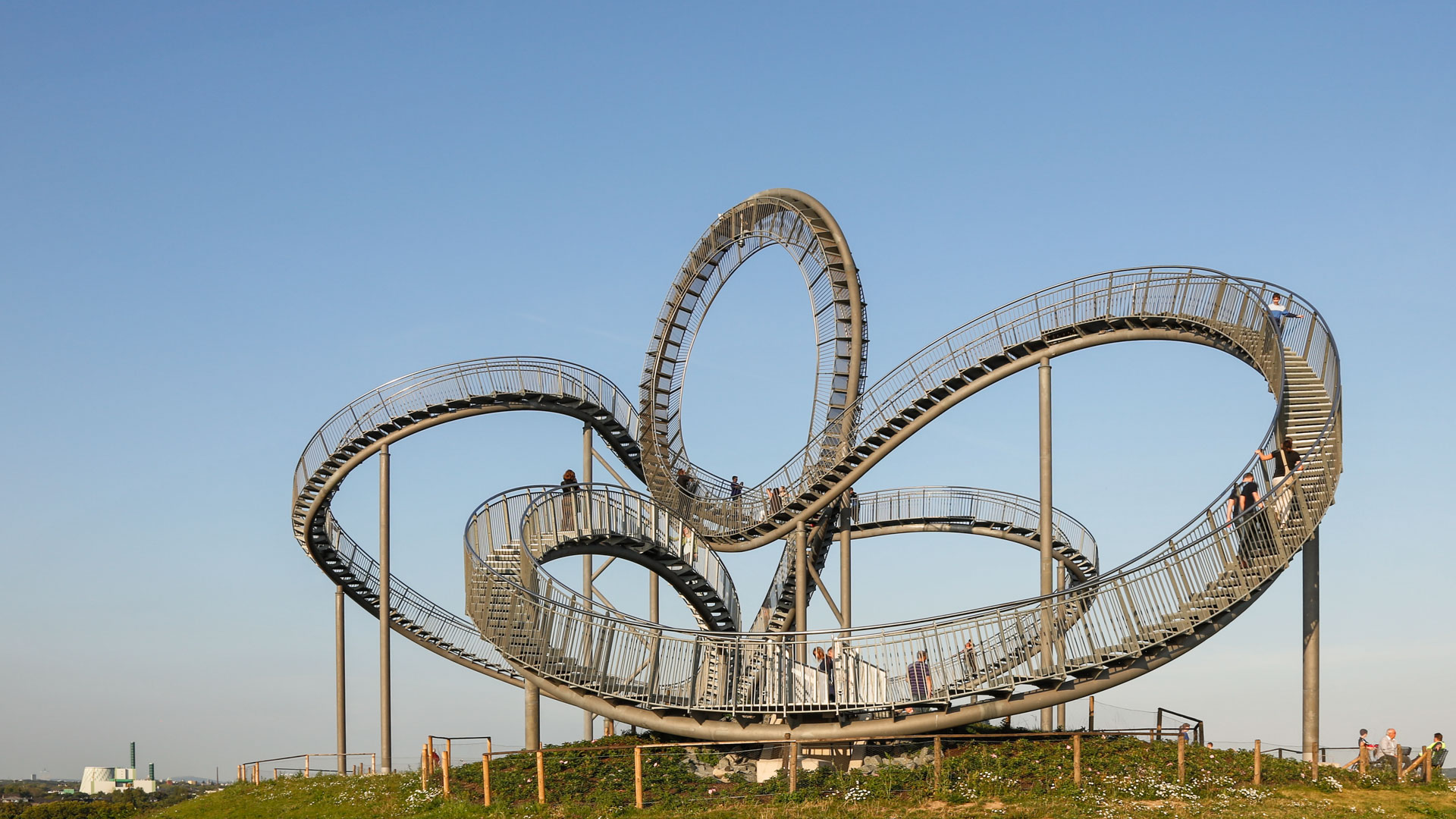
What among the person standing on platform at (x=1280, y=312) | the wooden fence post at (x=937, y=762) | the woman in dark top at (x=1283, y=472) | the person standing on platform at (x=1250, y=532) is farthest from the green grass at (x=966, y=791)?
the person standing on platform at (x=1280, y=312)

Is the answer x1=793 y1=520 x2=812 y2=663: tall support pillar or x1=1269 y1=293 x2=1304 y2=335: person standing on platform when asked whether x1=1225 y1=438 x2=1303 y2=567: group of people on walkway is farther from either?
x1=793 y1=520 x2=812 y2=663: tall support pillar

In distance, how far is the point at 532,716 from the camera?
25625 mm

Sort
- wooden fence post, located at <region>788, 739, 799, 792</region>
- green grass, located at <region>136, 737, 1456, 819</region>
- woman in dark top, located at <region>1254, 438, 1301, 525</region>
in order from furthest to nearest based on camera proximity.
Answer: woman in dark top, located at <region>1254, 438, 1301, 525</region>, wooden fence post, located at <region>788, 739, 799, 792</region>, green grass, located at <region>136, 737, 1456, 819</region>

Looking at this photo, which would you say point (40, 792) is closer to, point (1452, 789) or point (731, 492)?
point (731, 492)

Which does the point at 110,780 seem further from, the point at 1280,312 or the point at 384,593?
the point at 1280,312

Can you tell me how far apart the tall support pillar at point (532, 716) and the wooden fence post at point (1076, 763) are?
998 cm

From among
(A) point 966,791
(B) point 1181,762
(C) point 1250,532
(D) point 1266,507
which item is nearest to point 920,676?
(A) point 966,791

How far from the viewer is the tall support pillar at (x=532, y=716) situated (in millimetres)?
25484

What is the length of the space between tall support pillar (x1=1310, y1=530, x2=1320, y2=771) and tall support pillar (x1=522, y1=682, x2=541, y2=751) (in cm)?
1313

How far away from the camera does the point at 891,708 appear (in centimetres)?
2234

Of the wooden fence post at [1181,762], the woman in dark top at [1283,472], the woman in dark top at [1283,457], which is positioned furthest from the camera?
the woman in dark top at [1283,457]

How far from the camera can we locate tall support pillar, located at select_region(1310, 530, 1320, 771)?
21750mm

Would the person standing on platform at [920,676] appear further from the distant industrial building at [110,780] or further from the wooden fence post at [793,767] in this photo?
the distant industrial building at [110,780]

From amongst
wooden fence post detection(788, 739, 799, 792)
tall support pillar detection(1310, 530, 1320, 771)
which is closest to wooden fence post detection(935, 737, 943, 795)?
wooden fence post detection(788, 739, 799, 792)
